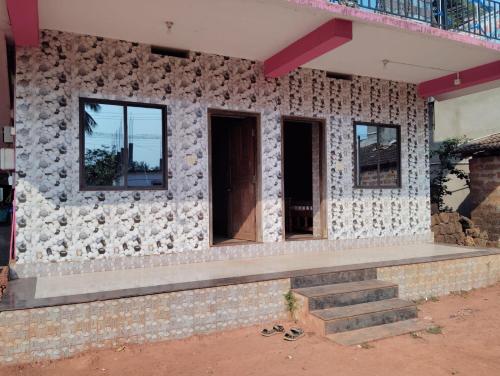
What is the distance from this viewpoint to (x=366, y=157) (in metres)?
7.41

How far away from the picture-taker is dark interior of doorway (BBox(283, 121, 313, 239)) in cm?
782

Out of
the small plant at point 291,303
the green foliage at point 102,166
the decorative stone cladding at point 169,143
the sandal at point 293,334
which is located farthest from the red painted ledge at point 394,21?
the sandal at point 293,334

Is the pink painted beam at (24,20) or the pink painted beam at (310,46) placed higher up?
the pink painted beam at (310,46)

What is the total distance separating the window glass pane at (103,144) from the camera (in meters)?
5.34

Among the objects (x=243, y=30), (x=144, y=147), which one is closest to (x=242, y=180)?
(x=144, y=147)

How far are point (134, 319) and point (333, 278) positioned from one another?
2.28 metres

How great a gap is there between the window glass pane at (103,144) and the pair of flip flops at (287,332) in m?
2.59

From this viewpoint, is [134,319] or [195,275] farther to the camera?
[195,275]

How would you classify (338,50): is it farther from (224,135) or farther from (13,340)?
Answer: (13,340)

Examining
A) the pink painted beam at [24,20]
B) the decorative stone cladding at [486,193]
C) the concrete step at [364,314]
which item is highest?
the pink painted beam at [24,20]

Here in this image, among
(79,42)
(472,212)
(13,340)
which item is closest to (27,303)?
(13,340)

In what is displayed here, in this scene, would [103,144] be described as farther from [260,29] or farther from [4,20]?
[260,29]

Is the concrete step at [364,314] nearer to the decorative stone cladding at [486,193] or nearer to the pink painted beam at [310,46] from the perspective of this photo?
the pink painted beam at [310,46]

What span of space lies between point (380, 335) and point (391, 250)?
281cm
